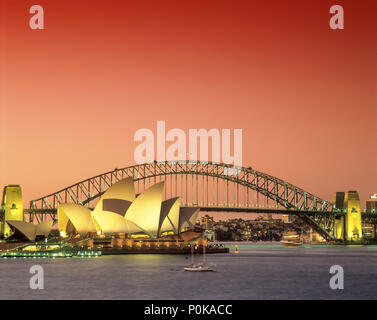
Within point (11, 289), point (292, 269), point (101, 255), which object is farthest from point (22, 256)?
point (11, 289)

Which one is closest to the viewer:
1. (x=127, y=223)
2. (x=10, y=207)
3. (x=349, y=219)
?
(x=127, y=223)

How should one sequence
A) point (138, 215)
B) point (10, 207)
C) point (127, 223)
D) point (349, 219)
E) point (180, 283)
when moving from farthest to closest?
1. point (349, 219)
2. point (10, 207)
3. point (127, 223)
4. point (138, 215)
5. point (180, 283)

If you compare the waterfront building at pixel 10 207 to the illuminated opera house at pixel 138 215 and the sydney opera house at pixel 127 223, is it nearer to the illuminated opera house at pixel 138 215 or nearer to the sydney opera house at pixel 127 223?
the sydney opera house at pixel 127 223

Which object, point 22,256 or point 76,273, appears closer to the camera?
point 76,273

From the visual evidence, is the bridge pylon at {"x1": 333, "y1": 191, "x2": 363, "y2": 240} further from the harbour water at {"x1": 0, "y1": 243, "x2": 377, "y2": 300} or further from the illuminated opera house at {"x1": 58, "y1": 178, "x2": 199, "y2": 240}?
the harbour water at {"x1": 0, "y1": 243, "x2": 377, "y2": 300}

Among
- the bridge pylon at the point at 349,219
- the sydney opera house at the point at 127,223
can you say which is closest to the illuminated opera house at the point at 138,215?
the sydney opera house at the point at 127,223

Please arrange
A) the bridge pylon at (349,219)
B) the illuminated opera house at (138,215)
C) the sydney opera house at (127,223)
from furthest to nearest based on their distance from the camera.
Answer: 1. the bridge pylon at (349,219)
2. the sydney opera house at (127,223)
3. the illuminated opera house at (138,215)

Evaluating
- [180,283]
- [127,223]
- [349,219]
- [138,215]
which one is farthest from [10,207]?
[180,283]

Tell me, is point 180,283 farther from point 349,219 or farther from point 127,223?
point 349,219
